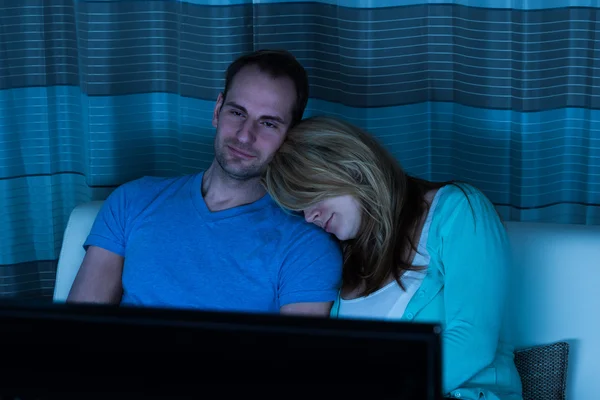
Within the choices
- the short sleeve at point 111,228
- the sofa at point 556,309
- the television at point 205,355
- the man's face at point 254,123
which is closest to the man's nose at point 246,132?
the man's face at point 254,123

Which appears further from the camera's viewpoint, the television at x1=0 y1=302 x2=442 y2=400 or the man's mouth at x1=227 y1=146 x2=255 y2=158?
the man's mouth at x1=227 y1=146 x2=255 y2=158

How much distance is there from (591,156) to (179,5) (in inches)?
43.8

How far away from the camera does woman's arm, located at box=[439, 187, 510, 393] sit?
1652 millimetres

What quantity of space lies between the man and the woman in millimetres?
70

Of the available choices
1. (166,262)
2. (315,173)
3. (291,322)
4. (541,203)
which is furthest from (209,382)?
(541,203)

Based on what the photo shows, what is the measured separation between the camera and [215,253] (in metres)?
1.86

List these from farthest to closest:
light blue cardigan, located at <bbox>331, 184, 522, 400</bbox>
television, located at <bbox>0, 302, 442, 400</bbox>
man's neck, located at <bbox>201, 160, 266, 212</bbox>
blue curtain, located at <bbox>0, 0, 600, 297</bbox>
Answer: blue curtain, located at <bbox>0, 0, 600, 297</bbox> → man's neck, located at <bbox>201, 160, 266, 212</bbox> → light blue cardigan, located at <bbox>331, 184, 522, 400</bbox> → television, located at <bbox>0, 302, 442, 400</bbox>

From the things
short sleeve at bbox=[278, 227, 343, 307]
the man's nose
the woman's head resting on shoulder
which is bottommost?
short sleeve at bbox=[278, 227, 343, 307]

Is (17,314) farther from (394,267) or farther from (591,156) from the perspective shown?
(591,156)

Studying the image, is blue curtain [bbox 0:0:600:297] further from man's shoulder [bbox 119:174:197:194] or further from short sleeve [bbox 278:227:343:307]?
short sleeve [bbox 278:227:343:307]

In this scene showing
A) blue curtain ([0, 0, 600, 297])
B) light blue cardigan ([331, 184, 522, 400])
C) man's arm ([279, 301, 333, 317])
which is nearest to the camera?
light blue cardigan ([331, 184, 522, 400])

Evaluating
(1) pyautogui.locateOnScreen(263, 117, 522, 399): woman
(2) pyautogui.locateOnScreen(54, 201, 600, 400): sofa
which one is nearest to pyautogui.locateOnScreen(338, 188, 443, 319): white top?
(1) pyautogui.locateOnScreen(263, 117, 522, 399): woman

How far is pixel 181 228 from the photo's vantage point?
75.2 inches

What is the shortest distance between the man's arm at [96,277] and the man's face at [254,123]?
0.34 metres
